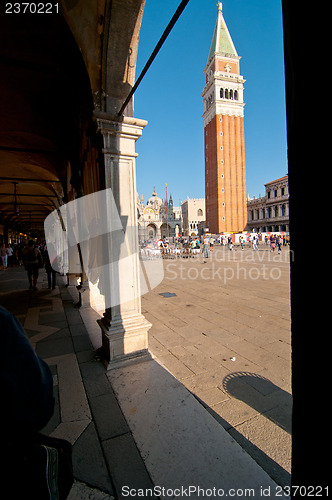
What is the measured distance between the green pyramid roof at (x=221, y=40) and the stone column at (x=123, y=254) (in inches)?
2628

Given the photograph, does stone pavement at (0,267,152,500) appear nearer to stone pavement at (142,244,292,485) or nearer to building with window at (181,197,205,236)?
stone pavement at (142,244,292,485)

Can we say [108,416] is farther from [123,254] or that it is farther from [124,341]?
[123,254]

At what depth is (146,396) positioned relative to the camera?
8.14ft

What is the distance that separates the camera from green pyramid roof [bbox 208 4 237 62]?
53.9 metres

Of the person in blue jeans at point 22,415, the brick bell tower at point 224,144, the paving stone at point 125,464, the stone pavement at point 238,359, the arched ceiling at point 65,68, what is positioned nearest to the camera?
the person in blue jeans at point 22,415

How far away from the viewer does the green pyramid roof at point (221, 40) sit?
53.9 metres

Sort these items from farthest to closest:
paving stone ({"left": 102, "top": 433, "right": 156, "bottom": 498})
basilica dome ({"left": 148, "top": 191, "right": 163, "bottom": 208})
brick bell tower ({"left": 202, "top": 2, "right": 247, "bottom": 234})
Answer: basilica dome ({"left": 148, "top": 191, "right": 163, "bottom": 208})
brick bell tower ({"left": 202, "top": 2, "right": 247, "bottom": 234})
paving stone ({"left": 102, "top": 433, "right": 156, "bottom": 498})

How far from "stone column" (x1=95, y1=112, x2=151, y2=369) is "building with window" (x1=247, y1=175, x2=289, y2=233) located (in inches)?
2210

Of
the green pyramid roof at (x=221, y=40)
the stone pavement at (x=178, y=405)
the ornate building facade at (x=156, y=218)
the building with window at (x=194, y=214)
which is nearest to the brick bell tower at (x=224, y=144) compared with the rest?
the green pyramid roof at (x=221, y=40)

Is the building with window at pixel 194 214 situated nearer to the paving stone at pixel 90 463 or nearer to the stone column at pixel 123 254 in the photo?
the stone column at pixel 123 254

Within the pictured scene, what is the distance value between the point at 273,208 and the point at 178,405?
62994mm

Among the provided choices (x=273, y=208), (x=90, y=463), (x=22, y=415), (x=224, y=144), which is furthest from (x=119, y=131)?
(x=273, y=208)

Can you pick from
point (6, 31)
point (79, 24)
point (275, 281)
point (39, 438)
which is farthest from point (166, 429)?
point (275, 281)

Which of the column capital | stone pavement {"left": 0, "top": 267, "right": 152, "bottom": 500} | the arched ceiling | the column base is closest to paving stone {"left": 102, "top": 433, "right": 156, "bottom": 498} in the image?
stone pavement {"left": 0, "top": 267, "right": 152, "bottom": 500}
